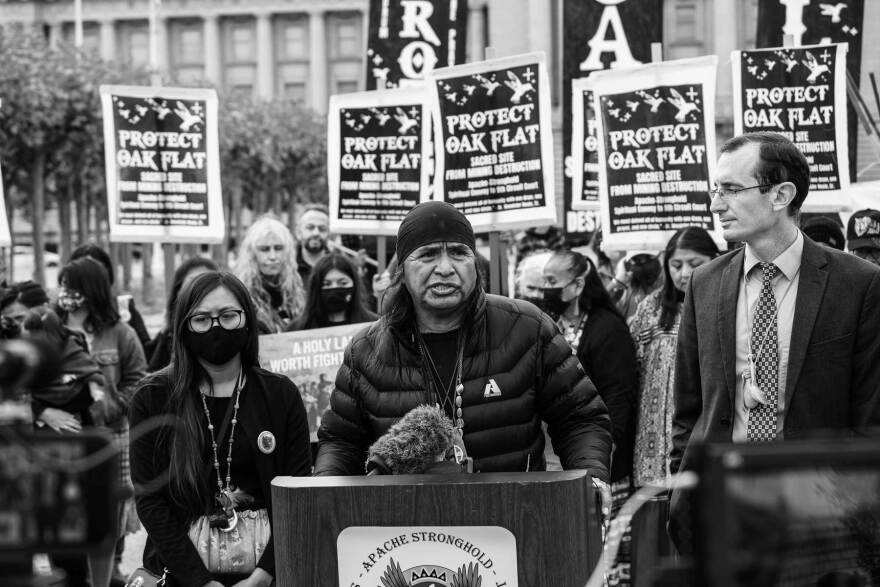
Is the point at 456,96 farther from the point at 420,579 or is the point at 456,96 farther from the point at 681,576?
the point at 681,576

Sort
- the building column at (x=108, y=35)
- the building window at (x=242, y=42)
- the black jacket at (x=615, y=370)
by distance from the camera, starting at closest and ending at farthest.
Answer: the black jacket at (x=615, y=370)
the building column at (x=108, y=35)
the building window at (x=242, y=42)

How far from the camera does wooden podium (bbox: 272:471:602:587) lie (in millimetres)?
3088

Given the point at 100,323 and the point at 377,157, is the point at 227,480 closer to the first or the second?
the point at 100,323

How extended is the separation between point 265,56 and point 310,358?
258ft

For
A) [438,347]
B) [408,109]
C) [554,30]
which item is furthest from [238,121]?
[438,347]

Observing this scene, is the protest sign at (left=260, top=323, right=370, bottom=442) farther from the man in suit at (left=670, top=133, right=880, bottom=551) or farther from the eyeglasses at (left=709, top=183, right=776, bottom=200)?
the eyeglasses at (left=709, top=183, right=776, bottom=200)

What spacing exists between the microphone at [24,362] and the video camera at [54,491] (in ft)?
0.12

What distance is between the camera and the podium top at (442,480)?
3.10 meters

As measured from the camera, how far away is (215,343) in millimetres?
4410

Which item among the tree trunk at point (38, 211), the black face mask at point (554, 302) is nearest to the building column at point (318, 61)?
the tree trunk at point (38, 211)

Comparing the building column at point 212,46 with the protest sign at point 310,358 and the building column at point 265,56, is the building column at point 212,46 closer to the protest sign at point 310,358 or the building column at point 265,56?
the building column at point 265,56

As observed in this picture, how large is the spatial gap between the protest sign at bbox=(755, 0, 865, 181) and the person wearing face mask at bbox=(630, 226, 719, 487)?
4.10 metres

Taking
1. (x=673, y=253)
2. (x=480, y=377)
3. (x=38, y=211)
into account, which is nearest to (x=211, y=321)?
(x=480, y=377)

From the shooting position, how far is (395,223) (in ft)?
29.4
